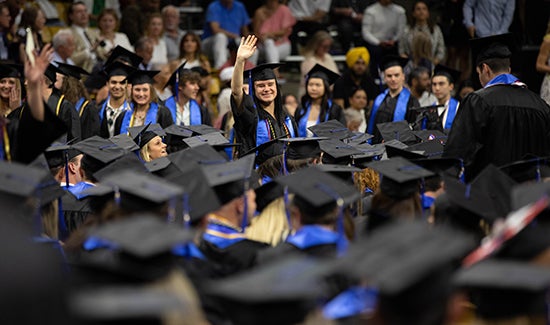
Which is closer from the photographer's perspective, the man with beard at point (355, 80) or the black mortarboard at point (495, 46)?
the black mortarboard at point (495, 46)

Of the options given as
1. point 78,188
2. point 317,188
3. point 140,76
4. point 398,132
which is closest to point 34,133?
point 78,188

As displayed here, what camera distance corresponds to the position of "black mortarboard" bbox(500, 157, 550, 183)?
5688 mm

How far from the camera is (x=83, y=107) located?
363 inches

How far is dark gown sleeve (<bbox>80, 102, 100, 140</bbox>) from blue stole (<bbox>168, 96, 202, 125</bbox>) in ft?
2.85

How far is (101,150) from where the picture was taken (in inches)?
253

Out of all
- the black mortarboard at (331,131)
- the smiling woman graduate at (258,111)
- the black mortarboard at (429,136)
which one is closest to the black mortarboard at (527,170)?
the black mortarboard at (429,136)

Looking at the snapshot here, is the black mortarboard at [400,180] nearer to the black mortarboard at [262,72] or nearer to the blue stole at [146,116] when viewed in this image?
the black mortarboard at [262,72]

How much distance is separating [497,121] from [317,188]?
8.04ft

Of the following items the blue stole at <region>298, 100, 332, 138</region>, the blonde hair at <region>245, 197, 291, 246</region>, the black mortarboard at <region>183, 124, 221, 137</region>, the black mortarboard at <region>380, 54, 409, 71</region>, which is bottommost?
the blue stole at <region>298, 100, 332, 138</region>

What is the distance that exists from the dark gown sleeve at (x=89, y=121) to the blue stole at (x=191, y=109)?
0.87m

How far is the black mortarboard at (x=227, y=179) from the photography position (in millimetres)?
4707

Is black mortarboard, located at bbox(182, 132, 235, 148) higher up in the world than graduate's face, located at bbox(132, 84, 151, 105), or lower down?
lower down

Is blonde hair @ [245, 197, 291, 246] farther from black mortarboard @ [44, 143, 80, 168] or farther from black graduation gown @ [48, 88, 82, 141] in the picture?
black graduation gown @ [48, 88, 82, 141]

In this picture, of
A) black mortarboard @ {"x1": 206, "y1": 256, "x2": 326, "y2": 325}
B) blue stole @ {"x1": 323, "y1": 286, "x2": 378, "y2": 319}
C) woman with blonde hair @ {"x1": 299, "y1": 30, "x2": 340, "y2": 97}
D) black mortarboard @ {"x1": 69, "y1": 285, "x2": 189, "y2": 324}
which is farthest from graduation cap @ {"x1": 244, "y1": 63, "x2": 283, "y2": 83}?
black mortarboard @ {"x1": 69, "y1": 285, "x2": 189, "y2": 324}
